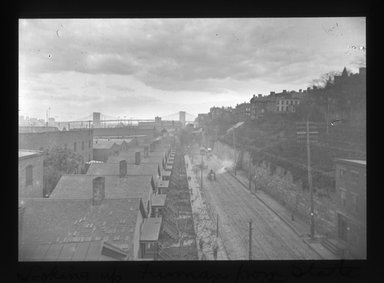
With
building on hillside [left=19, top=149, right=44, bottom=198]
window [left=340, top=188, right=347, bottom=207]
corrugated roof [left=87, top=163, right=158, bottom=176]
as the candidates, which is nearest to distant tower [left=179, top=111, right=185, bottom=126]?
corrugated roof [left=87, top=163, right=158, bottom=176]

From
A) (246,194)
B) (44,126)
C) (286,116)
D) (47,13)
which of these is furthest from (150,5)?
(246,194)

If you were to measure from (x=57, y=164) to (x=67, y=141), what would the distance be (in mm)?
416

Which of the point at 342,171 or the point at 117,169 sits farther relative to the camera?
the point at 117,169

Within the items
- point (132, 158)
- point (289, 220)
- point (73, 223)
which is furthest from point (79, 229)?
point (289, 220)

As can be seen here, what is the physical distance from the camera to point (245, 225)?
3740mm

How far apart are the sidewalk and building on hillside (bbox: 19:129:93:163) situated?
2.31 meters

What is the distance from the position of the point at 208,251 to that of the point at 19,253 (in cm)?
238

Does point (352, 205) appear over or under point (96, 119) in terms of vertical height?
under

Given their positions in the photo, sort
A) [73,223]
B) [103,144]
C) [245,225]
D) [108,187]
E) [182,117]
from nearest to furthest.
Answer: [73,223] → [245,225] → [108,187] → [182,117] → [103,144]

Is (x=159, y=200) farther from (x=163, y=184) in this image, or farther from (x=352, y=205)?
(x=352, y=205)

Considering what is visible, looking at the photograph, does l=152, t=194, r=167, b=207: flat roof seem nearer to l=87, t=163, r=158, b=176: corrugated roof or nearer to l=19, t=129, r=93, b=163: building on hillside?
l=87, t=163, r=158, b=176: corrugated roof

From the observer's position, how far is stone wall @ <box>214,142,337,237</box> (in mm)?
3746
